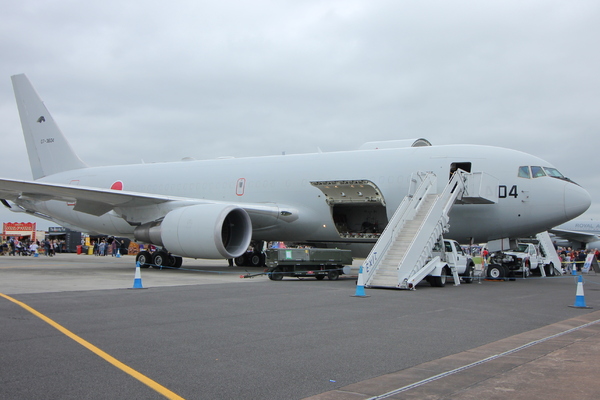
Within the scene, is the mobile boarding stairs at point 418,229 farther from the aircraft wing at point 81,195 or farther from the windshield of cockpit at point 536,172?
the aircraft wing at point 81,195

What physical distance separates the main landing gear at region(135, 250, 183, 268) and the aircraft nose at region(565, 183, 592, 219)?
13.2 m

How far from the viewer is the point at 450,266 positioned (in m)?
15.2

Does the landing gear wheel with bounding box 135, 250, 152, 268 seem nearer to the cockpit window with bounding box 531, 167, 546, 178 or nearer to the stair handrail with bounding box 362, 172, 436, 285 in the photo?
the stair handrail with bounding box 362, 172, 436, 285

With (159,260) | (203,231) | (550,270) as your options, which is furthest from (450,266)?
(159,260)

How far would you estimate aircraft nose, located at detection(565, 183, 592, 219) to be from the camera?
15938mm

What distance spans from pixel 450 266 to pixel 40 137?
66.4 feet

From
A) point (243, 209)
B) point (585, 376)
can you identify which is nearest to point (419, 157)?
point (243, 209)

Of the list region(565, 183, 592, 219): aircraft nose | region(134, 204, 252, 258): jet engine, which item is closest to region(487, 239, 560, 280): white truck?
region(565, 183, 592, 219): aircraft nose

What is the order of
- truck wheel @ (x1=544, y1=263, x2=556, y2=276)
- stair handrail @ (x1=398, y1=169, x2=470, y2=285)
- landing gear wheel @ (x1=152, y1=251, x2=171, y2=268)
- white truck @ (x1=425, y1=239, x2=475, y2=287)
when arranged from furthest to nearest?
1. truck wheel @ (x1=544, y1=263, x2=556, y2=276)
2. landing gear wheel @ (x1=152, y1=251, x2=171, y2=268)
3. white truck @ (x1=425, y1=239, x2=475, y2=287)
4. stair handrail @ (x1=398, y1=169, x2=470, y2=285)

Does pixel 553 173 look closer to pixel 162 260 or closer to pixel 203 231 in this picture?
pixel 203 231

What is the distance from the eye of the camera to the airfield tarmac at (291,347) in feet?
15.0

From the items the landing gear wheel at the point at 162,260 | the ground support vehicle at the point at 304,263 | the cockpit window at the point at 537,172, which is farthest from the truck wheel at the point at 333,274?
the landing gear wheel at the point at 162,260

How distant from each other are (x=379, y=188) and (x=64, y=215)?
48.8 feet

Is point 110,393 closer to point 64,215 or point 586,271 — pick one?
point 64,215
